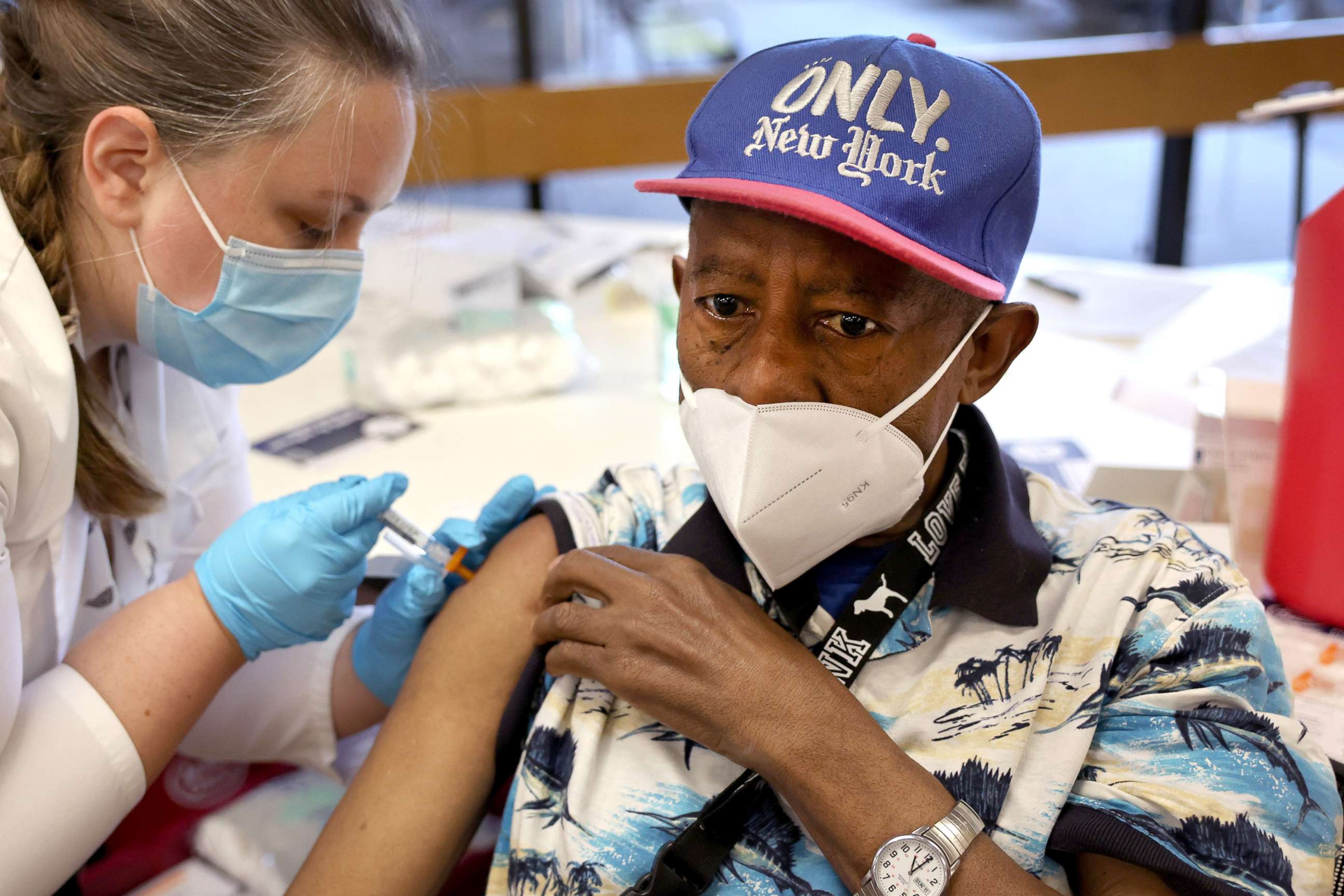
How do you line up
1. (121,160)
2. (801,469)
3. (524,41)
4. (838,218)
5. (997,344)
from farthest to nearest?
1. (524,41)
2. (121,160)
3. (997,344)
4. (801,469)
5. (838,218)

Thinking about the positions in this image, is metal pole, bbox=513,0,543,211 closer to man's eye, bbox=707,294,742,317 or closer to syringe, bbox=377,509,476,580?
syringe, bbox=377,509,476,580

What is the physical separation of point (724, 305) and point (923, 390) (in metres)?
0.23

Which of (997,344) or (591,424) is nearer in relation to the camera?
(997,344)

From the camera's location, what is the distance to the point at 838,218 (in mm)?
1060

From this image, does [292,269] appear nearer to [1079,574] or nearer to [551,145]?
[1079,574]

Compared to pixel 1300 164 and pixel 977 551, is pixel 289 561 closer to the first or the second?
pixel 977 551

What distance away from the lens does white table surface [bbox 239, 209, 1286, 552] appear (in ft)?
7.13

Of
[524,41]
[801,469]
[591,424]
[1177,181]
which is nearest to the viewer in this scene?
[801,469]

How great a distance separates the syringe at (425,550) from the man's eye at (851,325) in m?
0.61

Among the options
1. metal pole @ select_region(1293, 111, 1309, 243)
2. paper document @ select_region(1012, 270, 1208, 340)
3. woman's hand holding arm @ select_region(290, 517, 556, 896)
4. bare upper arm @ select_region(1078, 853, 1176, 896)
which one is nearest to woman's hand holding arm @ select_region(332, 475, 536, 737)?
woman's hand holding arm @ select_region(290, 517, 556, 896)

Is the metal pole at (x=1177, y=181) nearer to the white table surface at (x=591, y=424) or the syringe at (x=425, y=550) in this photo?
the white table surface at (x=591, y=424)

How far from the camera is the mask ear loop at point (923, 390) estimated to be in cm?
118

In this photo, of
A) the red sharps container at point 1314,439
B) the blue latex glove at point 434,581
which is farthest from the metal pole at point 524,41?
the red sharps container at point 1314,439

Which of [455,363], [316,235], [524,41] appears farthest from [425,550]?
[524,41]
